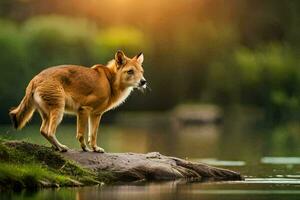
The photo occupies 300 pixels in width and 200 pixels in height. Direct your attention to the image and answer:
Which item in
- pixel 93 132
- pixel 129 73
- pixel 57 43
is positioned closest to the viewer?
pixel 93 132

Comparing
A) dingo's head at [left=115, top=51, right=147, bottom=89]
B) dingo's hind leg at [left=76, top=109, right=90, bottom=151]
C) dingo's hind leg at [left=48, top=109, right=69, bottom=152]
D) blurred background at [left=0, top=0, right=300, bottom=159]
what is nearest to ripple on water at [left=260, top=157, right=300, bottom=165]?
dingo's head at [left=115, top=51, right=147, bottom=89]

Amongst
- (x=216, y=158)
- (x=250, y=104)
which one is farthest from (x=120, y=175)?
(x=250, y=104)

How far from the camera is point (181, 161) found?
26.2 m

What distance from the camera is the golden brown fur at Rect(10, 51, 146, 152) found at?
24734 mm

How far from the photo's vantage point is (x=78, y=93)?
83.6 feet

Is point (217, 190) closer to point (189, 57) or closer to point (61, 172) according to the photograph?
point (61, 172)

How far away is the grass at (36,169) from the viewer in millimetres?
22703

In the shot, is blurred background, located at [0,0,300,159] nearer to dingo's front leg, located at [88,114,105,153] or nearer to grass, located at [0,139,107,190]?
dingo's front leg, located at [88,114,105,153]

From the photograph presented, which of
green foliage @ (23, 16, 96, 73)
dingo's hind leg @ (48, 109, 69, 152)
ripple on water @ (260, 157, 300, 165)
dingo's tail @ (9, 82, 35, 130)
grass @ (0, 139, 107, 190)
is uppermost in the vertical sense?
green foliage @ (23, 16, 96, 73)

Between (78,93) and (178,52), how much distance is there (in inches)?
3046

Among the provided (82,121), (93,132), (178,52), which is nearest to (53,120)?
(82,121)

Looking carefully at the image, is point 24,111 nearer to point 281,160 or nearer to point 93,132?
point 93,132

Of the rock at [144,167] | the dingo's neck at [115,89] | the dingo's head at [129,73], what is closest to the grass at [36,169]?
the rock at [144,167]

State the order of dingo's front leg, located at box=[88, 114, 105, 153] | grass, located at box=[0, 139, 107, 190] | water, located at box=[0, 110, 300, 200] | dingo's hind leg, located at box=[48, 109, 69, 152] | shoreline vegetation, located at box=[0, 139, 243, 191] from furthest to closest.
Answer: dingo's front leg, located at box=[88, 114, 105, 153] → dingo's hind leg, located at box=[48, 109, 69, 152] → shoreline vegetation, located at box=[0, 139, 243, 191] → grass, located at box=[0, 139, 107, 190] → water, located at box=[0, 110, 300, 200]
